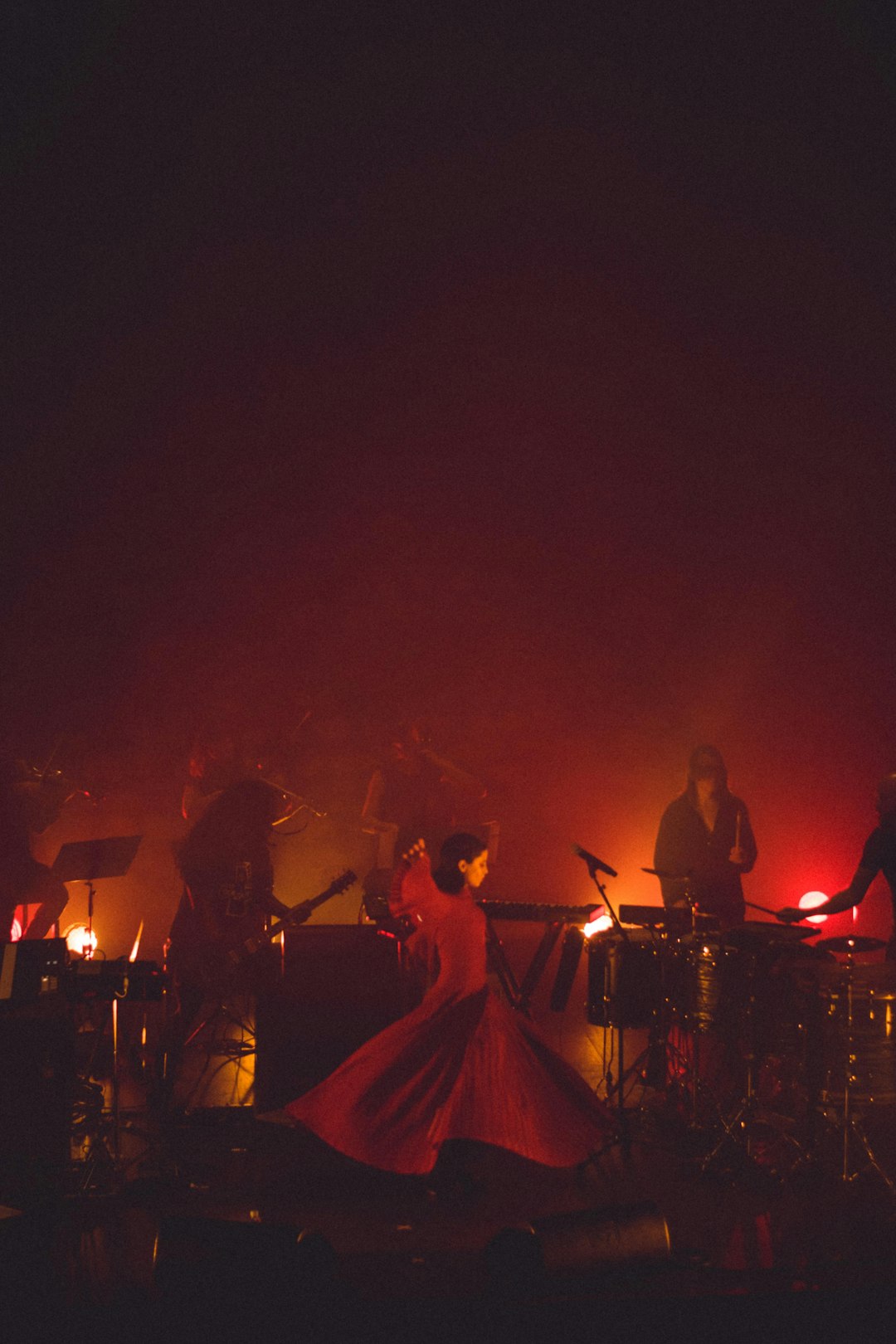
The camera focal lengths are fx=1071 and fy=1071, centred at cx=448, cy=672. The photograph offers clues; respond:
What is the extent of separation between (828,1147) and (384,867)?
5.09 meters

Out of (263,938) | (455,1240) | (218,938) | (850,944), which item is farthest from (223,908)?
(850,944)

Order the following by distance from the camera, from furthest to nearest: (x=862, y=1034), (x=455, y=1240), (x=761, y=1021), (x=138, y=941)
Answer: (x=138, y=941) < (x=761, y=1021) < (x=862, y=1034) < (x=455, y=1240)

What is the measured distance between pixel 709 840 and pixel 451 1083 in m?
4.07

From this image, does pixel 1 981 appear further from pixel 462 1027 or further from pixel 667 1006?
pixel 667 1006

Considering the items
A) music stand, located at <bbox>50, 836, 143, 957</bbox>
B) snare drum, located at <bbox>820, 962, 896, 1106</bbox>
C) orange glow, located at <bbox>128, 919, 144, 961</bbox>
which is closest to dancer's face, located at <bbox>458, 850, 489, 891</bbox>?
snare drum, located at <bbox>820, 962, 896, 1106</bbox>

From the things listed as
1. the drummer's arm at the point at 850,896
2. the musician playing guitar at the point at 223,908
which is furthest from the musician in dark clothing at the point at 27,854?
the drummer's arm at the point at 850,896

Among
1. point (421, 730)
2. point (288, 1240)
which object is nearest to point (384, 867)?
point (421, 730)

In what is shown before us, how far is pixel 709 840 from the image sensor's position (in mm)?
8273

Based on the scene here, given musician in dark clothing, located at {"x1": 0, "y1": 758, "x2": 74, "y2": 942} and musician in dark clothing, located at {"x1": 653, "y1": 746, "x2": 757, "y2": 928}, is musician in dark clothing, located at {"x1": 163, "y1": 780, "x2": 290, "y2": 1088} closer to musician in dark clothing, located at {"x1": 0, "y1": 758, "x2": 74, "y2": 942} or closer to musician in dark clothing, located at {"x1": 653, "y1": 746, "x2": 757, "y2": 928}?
musician in dark clothing, located at {"x1": 0, "y1": 758, "x2": 74, "y2": 942}

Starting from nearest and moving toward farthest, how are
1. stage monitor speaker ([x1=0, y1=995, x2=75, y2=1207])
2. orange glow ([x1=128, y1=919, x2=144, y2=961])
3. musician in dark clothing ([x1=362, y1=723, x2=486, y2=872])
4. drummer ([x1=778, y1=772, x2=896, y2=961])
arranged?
stage monitor speaker ([x1=0, y1=995, x2=75, y2=1207])
drummer ([x1=778, y1=772, x2=896, y2=961])
musician in dark clothing ([x1=362, y1=723, x2=486, y2=872])
orange glow ([x1=128, y1=919, x2=144, y2=961])

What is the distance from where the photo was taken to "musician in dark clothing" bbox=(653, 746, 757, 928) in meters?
7.83

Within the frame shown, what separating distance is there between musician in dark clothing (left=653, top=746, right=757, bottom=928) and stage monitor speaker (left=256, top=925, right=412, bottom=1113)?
237 cm

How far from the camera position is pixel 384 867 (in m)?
9.87

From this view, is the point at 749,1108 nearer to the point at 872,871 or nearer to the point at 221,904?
the point at 872,871
